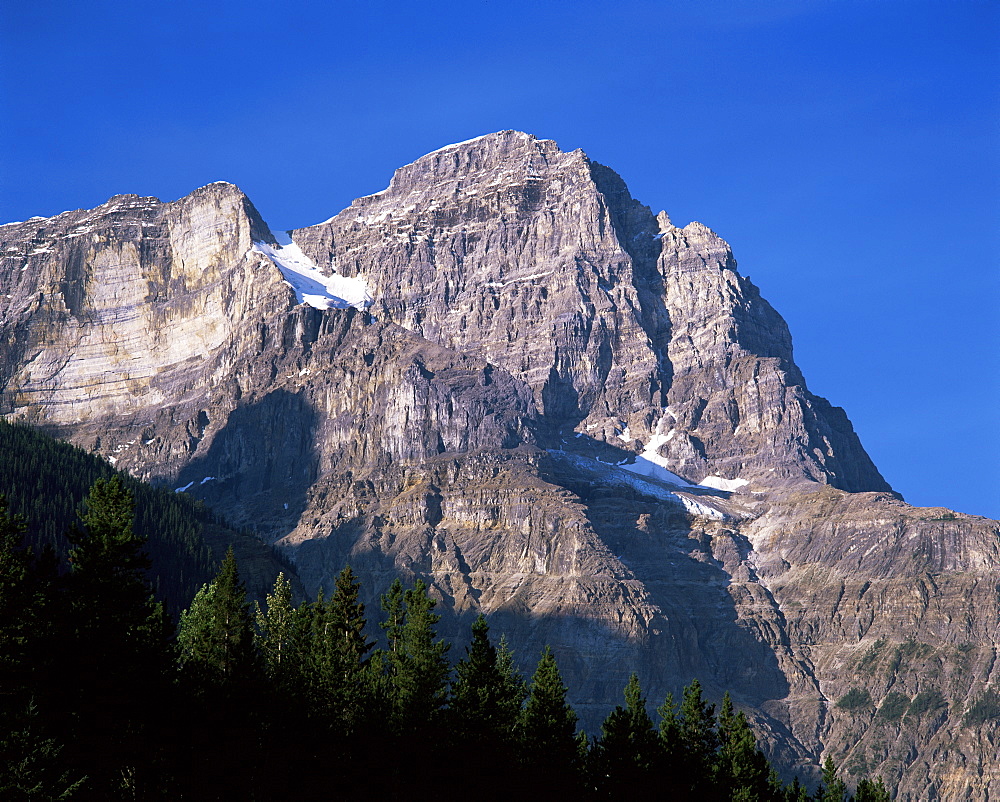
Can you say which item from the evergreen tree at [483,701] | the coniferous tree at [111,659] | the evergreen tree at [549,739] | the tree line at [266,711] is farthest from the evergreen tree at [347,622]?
the coniferous tree at [111,659]

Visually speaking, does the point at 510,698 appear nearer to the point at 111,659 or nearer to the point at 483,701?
the point at 483,701

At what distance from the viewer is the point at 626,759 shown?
95938 millimetres

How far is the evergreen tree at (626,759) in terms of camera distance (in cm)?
9444

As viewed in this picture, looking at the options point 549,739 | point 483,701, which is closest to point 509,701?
point 549,739

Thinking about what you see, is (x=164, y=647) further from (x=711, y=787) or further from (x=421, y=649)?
(x=711, y=787)

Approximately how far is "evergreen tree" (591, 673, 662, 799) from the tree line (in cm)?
14

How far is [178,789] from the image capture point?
71125mm

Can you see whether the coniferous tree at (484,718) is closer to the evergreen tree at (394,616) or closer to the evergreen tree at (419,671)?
the evergreen tree at (419,671)

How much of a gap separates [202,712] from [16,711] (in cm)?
1687

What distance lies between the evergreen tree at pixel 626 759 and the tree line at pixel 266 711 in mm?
143

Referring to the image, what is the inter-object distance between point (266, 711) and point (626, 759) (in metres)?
27.7

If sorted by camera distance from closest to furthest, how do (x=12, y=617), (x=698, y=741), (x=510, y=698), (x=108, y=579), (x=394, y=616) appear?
(x=12, y=617) → (x=108, y=579) → (x=510, y=698) → (x=394, y=616) → (x=698, y=741)

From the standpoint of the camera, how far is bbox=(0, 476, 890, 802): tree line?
64.2 meters

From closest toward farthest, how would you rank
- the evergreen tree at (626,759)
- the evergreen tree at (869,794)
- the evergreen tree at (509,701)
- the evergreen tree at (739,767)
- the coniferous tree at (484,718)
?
the coniferous tree at (484,718), the evergreen tree at (509,701), the evergreen tree at (626,759), the evergreen tree at (739,767), the evergreen tree at (869,794)
